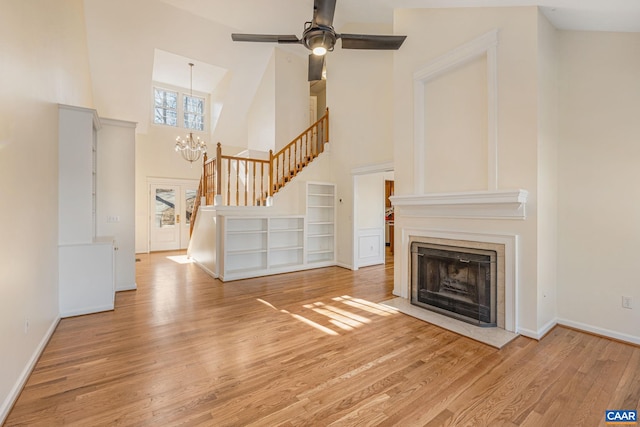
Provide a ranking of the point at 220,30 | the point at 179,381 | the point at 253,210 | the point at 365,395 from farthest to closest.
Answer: the point at 220,30
the point at 253,210
the point at 179,381
the point at 365,395

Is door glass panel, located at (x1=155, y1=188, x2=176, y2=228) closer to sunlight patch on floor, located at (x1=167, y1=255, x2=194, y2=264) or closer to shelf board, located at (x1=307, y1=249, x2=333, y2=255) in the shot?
sunlight patch on floor, located at (x1=167, y1=255, x2=194, y2=264)

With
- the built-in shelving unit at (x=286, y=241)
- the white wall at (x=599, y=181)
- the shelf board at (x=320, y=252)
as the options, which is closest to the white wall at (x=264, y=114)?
the built-in shelving unit at (x=286, y=241)

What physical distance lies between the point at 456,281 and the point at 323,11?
11.3 feet

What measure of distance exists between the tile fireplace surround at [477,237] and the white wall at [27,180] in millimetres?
3685

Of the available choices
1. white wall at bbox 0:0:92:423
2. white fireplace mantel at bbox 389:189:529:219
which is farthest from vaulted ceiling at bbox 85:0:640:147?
white wall at bbox 0:0:92:423

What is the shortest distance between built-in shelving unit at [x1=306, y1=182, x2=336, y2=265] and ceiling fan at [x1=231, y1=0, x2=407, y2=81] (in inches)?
116

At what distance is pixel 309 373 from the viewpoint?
2.33 metres

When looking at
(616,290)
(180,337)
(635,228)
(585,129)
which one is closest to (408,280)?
(616,290)

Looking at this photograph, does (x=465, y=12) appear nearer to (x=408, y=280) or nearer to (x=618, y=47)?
(x=618, y=47)

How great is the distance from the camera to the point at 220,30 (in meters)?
6.86

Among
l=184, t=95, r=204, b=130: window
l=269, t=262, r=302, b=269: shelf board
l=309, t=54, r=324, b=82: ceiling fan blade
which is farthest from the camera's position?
l=184, t=95, r=204, b=130: window

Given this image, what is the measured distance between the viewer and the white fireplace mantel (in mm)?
2903

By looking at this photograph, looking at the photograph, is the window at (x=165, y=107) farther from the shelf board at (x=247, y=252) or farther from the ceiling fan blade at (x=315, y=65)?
the ceiling fan blade at (x=315, y=65)

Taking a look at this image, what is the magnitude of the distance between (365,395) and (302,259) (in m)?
4.22
